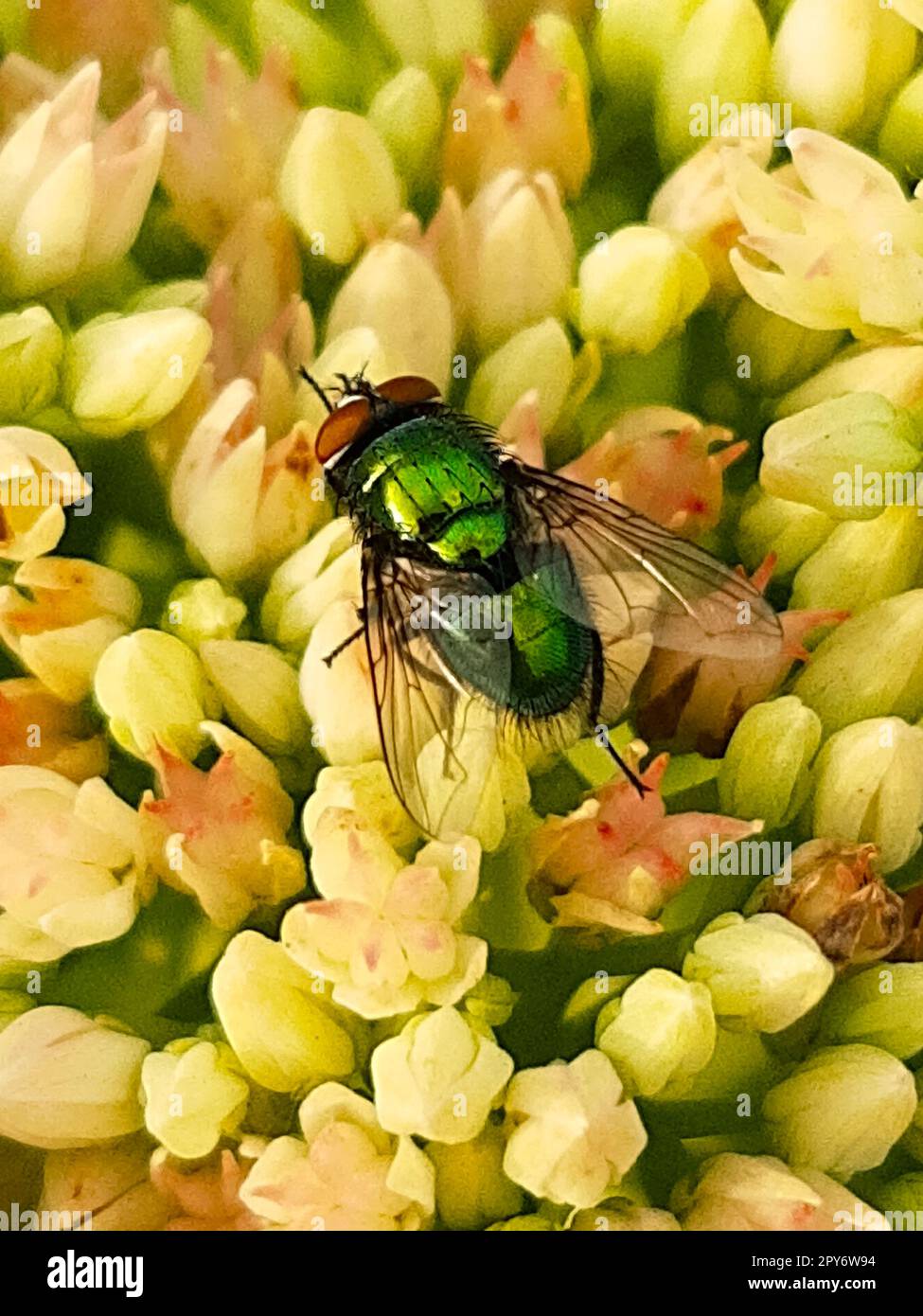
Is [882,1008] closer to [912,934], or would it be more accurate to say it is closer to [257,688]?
[912,934]

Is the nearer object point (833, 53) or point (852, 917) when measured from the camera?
point (852, 917)

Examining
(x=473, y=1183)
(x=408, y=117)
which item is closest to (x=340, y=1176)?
(x=473, y=1183)

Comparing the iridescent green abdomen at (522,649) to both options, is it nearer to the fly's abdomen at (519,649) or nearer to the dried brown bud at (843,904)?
the fly's abdomen at (519,649)

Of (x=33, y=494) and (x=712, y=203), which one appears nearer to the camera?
(x=33, y=494)
